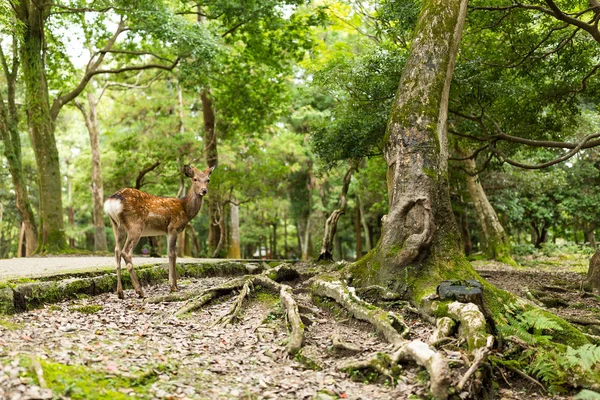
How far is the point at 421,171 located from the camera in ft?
22.4

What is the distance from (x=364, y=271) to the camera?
7180 mm

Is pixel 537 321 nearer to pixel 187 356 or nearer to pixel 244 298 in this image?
pixel 187 356

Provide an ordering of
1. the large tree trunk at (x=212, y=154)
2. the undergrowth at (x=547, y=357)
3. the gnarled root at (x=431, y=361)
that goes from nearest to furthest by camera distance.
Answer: the gnarled root at (x=431, y=361)
the undergrowth at (x=547, y=357)
the large tree trunk at (x=212, y=154)

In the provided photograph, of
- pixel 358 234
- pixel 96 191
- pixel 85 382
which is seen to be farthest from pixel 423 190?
pixel 358 234

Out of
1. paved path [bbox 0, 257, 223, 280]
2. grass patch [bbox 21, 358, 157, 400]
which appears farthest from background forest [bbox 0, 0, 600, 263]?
grass patch [bbox 21, 358, 157, 400]

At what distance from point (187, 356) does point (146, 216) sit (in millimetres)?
3371

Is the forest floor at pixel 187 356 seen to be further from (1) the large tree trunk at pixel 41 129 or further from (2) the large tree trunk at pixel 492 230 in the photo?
(2) the large tree trunk at pixel 492 230

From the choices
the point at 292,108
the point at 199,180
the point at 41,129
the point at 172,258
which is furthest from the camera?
the point at 292,108

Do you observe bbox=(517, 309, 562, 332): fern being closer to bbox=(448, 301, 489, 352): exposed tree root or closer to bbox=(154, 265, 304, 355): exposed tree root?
bbox=(448, 301, 489, 352): exposed tree root

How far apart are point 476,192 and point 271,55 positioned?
30.6 ft

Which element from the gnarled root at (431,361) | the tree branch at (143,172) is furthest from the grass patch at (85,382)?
the tree branch at (143,172)

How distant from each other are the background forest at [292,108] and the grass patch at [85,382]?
8701 millimetres

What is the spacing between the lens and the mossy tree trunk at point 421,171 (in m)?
6.56

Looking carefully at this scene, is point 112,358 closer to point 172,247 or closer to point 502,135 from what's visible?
point 172,247
